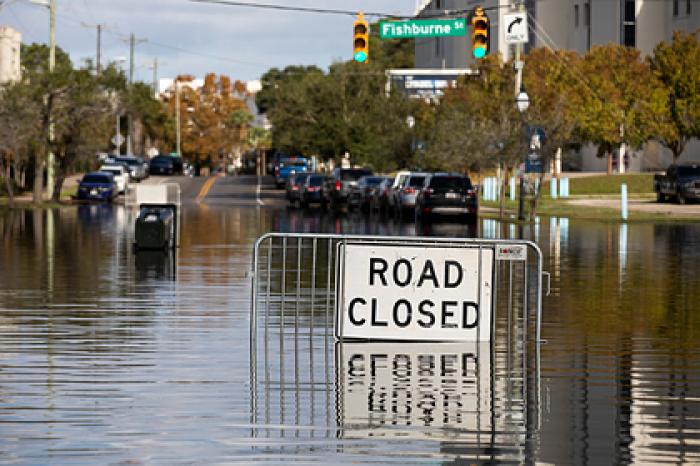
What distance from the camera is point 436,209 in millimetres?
52125

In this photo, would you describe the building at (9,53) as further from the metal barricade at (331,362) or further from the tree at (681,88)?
the metal barricade at (331,362)

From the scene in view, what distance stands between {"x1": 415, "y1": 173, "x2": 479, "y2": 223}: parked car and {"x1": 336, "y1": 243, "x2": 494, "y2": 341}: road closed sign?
3519 cm

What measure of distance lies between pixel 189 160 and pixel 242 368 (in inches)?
7110

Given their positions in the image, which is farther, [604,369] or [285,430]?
[604,369]

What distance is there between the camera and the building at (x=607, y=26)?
99.4 m

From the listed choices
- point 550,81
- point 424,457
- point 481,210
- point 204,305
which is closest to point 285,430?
point 424,457

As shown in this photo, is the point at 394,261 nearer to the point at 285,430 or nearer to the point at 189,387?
the point at 189,387

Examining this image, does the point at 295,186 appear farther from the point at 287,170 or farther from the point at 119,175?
the point at 287,170

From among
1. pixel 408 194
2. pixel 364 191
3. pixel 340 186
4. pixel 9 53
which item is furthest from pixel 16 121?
pixel 9 53

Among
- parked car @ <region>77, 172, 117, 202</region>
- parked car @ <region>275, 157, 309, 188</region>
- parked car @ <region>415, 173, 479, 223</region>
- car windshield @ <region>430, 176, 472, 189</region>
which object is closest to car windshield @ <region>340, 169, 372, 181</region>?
parked car @ <region>77, 172, 117, 202</region>

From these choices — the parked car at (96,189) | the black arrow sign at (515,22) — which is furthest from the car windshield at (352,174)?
the black arrow sign at (515,22)

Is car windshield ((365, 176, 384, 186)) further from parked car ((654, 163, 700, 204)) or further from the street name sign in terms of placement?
the street name sign

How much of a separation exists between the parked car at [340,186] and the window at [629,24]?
122ft

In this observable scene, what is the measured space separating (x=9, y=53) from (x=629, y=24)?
45.0 metres
